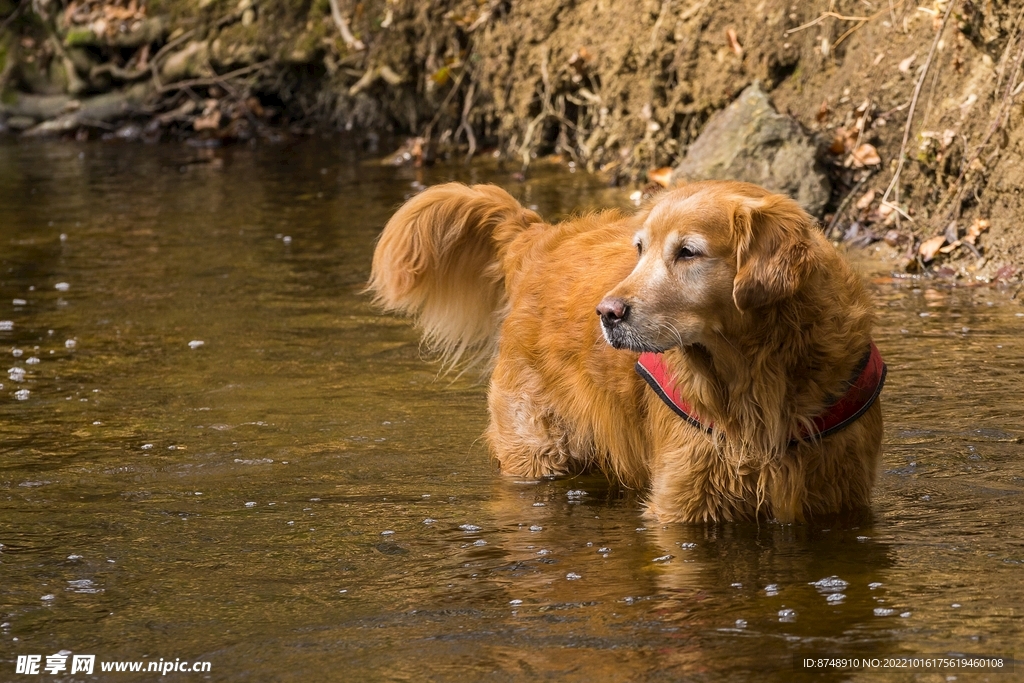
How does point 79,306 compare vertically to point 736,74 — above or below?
below

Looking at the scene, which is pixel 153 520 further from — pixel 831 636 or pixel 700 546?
pixel 831 636

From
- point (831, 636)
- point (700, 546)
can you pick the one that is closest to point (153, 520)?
point (700, 546)

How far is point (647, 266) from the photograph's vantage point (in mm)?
4539

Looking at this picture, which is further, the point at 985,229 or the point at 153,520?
the point at 985,229

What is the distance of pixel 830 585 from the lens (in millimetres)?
4332

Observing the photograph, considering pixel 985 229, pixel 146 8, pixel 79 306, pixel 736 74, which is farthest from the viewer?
pixel 146 8

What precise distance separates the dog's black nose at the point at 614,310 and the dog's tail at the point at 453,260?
6.32 feet

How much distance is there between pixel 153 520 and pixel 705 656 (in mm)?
2550

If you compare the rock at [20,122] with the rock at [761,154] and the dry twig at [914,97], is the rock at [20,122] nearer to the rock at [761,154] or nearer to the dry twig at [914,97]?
the rock at [761,154]

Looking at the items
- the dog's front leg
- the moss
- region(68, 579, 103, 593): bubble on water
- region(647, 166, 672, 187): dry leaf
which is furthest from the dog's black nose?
the moss

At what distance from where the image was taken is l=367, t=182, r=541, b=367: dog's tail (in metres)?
6.30

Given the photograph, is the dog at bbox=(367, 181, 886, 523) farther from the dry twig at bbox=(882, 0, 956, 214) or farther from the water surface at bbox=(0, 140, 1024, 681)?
the dry twig at bbox=(882, 0, 956, 214)

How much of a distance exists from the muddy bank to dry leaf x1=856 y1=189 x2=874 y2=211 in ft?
0.06

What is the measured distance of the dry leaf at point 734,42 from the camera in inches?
445
